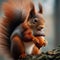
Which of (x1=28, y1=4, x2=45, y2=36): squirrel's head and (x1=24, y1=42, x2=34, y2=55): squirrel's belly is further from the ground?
(x1=28, y1=4, x2=45, y2=36): squirrel's head

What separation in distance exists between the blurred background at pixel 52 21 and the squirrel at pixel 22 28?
0.05m

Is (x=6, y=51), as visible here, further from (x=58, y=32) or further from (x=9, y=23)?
(x=58, y=32)

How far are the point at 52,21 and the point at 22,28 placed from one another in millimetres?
207

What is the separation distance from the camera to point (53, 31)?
4.07 feet

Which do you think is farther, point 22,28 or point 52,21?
point 52,21

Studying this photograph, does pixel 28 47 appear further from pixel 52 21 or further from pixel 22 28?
pixel 52 21

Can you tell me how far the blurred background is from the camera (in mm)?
1206

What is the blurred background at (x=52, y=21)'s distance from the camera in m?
1.21

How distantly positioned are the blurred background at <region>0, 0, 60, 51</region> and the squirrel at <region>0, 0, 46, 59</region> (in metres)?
0.05

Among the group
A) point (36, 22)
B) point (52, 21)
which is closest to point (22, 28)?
point (36, 22)

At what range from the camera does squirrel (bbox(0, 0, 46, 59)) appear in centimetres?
112

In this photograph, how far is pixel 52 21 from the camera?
1.24 m

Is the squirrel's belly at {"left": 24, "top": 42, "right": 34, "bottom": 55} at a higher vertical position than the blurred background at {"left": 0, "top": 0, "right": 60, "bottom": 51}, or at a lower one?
lower

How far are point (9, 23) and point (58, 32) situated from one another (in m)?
0.30
